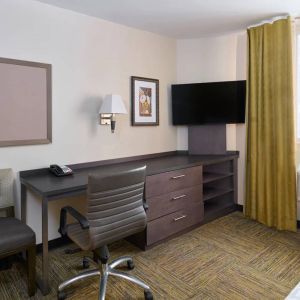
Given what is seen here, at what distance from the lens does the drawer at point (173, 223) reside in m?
2.54

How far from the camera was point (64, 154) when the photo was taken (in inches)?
102

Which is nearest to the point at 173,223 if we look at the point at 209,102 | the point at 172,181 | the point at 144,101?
the point at 172,181

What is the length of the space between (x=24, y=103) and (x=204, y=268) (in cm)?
210

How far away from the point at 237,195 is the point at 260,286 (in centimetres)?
163

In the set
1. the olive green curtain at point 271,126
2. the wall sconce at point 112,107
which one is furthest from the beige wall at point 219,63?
the wall sconce at point 112,107

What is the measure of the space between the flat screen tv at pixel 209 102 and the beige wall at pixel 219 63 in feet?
0.62

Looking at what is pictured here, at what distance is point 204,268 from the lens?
224cm

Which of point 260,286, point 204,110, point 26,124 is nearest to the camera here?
point 260,286

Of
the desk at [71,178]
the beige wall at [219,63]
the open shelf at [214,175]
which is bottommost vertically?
the open shelf at [214,175]

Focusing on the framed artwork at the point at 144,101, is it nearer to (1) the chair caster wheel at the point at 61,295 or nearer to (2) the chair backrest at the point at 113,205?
(2) the chair backrest at the point at 113,205

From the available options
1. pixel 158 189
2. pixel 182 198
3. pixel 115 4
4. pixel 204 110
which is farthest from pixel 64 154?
pixel 204 110

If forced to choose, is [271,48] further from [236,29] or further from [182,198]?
[182,198]

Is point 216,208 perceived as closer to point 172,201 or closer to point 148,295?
point 172,201

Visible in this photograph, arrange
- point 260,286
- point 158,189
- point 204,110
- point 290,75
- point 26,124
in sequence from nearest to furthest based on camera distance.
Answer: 1. point 260,286
2. point 26,124
3. point 158,189
4. point 290,75
5. point 204,110
